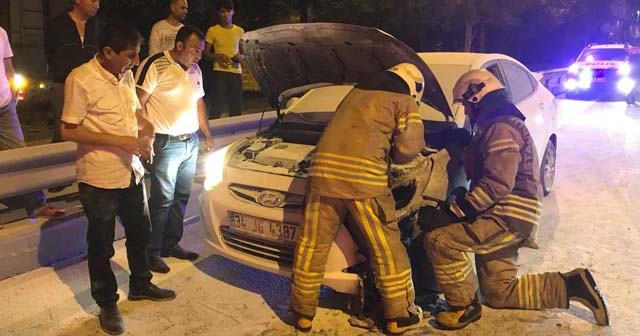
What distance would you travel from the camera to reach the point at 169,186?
455 cm

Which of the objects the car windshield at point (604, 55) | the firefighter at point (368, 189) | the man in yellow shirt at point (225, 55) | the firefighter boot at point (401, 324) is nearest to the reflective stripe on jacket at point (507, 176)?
the firefighter at point (368, 189)

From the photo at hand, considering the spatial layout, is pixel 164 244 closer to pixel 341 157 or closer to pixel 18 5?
pixel 341 157

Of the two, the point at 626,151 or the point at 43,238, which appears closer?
the point at 43,238

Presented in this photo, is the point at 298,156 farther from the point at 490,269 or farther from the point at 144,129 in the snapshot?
the point at 490,269

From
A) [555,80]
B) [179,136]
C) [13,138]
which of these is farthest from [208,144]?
[555,80]

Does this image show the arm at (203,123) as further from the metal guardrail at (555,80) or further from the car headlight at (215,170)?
the metal guardrail at (555,80)

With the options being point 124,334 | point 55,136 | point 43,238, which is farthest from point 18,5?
point 124,334

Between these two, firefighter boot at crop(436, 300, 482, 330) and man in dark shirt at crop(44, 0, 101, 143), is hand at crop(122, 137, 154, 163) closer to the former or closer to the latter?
man in dark shirt at crop(44, 0, 101, 143)

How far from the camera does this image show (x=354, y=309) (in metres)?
3.89

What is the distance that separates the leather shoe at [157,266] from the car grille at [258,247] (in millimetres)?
681

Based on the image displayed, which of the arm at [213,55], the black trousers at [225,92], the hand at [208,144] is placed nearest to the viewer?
the hand at [208,144]

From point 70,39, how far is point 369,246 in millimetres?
3163

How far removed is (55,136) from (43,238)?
157 cm

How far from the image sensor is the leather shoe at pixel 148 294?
162 inches
